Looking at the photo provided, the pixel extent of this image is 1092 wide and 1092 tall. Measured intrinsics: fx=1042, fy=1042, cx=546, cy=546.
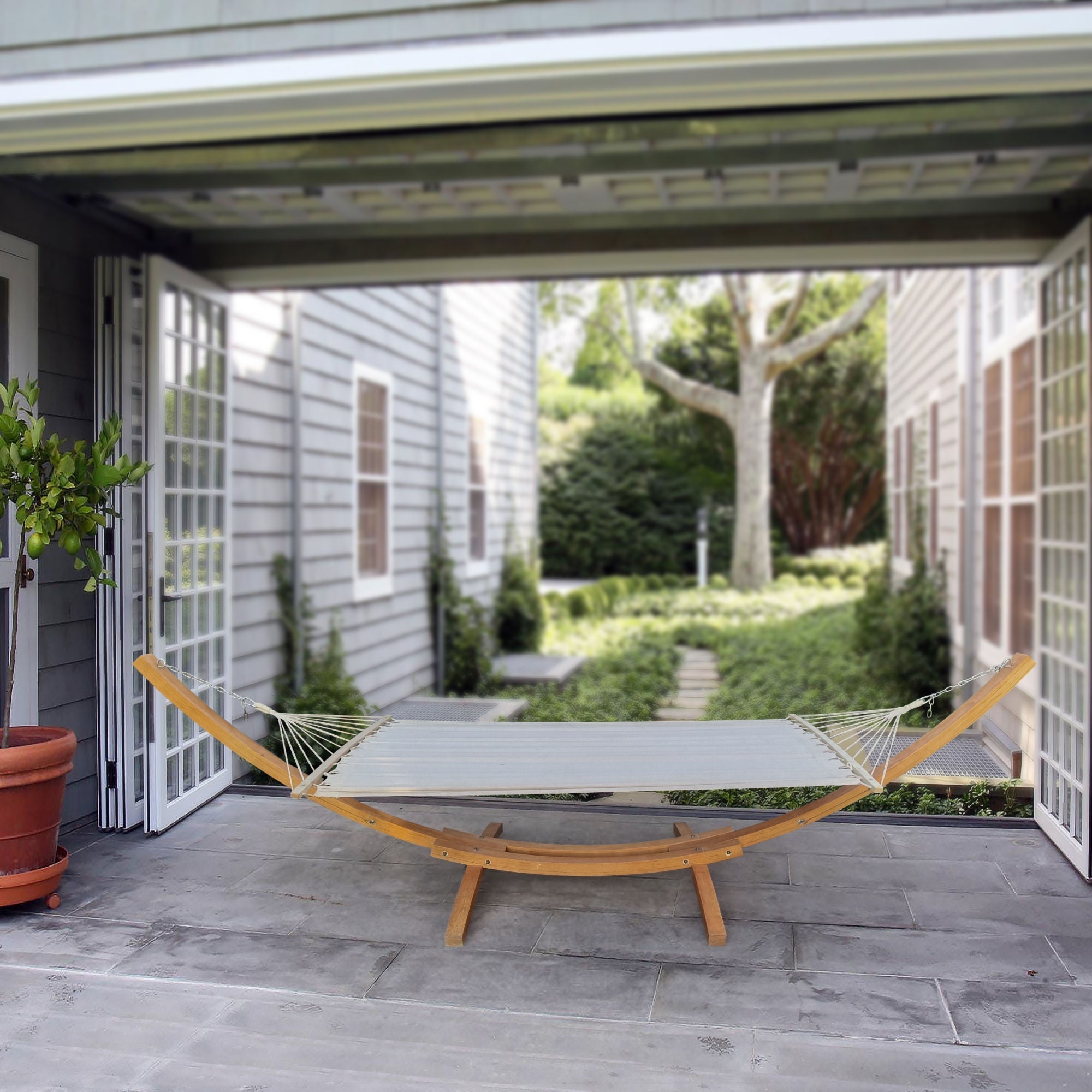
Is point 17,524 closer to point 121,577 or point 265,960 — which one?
point 121,577

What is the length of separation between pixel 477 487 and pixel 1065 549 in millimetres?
6450

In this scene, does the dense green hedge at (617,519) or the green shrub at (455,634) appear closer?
the green shrub at (455,634)

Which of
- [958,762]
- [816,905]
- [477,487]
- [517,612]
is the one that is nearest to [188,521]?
[816,905]

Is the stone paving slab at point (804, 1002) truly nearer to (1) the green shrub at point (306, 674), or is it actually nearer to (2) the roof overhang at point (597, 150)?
(2) the roof overhang at point (597, 150)

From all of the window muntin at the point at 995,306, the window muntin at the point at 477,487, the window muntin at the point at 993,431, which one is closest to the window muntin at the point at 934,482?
the window muntin at the point at 993,431

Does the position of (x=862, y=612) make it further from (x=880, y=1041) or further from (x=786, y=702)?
(x=880, y=1041)

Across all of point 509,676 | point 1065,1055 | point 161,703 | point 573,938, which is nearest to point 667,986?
point 573,938

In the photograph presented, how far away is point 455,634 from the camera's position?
28.7 feet

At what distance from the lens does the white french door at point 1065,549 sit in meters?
3.72

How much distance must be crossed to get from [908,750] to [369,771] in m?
1.61

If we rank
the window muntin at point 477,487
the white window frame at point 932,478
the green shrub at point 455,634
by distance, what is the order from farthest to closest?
the window muntin at point 477,487
the green shrub at point 455,634
the white window frame at point 932,478

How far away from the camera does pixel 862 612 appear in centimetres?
1022

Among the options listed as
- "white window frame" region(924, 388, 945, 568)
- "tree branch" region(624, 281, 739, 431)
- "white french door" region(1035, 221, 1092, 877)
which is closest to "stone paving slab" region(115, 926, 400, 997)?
"white french door" region(1035, 221, 1092, 877)

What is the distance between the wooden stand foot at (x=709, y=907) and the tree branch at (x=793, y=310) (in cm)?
1406
